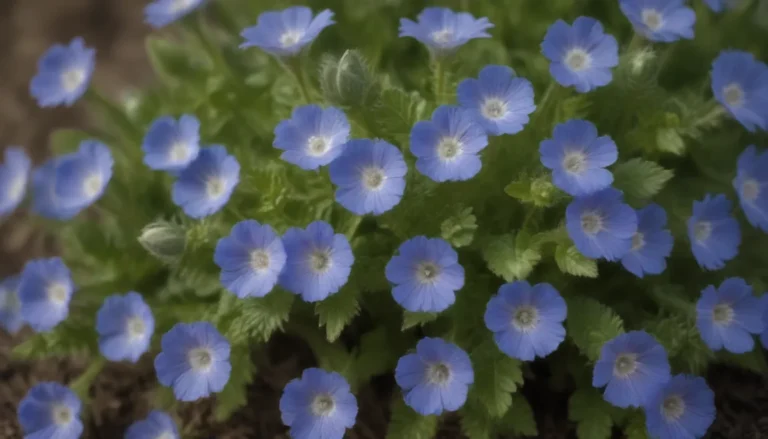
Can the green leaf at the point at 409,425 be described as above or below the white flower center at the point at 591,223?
below

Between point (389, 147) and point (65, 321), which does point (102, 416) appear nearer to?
point (65, 321)

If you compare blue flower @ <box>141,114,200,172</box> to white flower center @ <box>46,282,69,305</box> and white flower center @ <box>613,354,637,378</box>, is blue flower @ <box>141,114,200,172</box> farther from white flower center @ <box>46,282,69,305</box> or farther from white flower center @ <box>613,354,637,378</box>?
white flower center @ <box>613,354,637,378</box>

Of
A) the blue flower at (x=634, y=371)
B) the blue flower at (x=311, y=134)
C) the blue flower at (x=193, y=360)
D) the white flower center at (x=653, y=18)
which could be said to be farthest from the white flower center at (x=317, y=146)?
the white flower center at (x=653, y=18)

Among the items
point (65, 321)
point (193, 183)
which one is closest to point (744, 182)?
point (193, 183)

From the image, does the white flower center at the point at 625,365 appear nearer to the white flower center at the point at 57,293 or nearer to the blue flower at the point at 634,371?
the blue flower at the point at 634,371

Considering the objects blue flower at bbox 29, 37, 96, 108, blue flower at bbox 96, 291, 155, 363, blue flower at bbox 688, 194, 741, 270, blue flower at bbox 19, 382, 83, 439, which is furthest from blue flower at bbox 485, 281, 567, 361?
blue flower at bbox 29, 37, 96, 108

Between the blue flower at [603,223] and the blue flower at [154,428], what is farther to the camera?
the blue flower at [154,428]

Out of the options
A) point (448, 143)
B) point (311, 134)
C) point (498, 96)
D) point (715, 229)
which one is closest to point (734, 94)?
point (715, 229)

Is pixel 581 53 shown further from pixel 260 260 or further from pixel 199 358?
pixel 199 358
